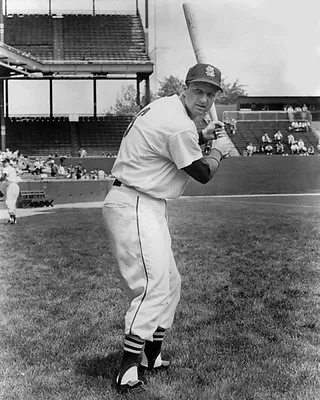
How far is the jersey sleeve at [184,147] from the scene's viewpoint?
103 inches

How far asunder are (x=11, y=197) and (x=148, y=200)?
708 centimetres

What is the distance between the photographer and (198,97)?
2727 mm

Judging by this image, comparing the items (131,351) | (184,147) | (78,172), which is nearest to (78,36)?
(78,172)

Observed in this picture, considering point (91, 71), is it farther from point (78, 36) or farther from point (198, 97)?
point (198, 97)

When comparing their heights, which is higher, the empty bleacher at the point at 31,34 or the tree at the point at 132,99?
the empty bleacher at the point at 31,34

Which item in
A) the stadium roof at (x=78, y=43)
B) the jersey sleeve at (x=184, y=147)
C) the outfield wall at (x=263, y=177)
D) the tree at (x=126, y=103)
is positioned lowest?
the outfield wall at (x=263, y=177)

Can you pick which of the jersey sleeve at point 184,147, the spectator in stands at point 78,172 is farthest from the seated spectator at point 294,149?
the jersey sleeve at point 184,147

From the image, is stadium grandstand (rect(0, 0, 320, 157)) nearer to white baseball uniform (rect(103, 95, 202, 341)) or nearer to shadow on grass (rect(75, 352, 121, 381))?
shadow on grass (rect(75, 352, 121, 381))

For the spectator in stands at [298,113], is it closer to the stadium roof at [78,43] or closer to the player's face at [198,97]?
the stadium roof at [78,43]

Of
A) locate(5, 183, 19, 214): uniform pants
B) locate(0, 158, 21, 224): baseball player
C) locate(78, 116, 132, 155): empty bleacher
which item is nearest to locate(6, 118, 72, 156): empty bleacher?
locate(78, 116, 132, 155): empty bleacher

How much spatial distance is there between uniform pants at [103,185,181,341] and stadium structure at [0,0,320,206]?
1486cm

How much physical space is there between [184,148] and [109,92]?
25.8 m

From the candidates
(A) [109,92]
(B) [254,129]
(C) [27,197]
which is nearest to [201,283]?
(C) [27,197]

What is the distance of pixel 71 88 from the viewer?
27.7 m
